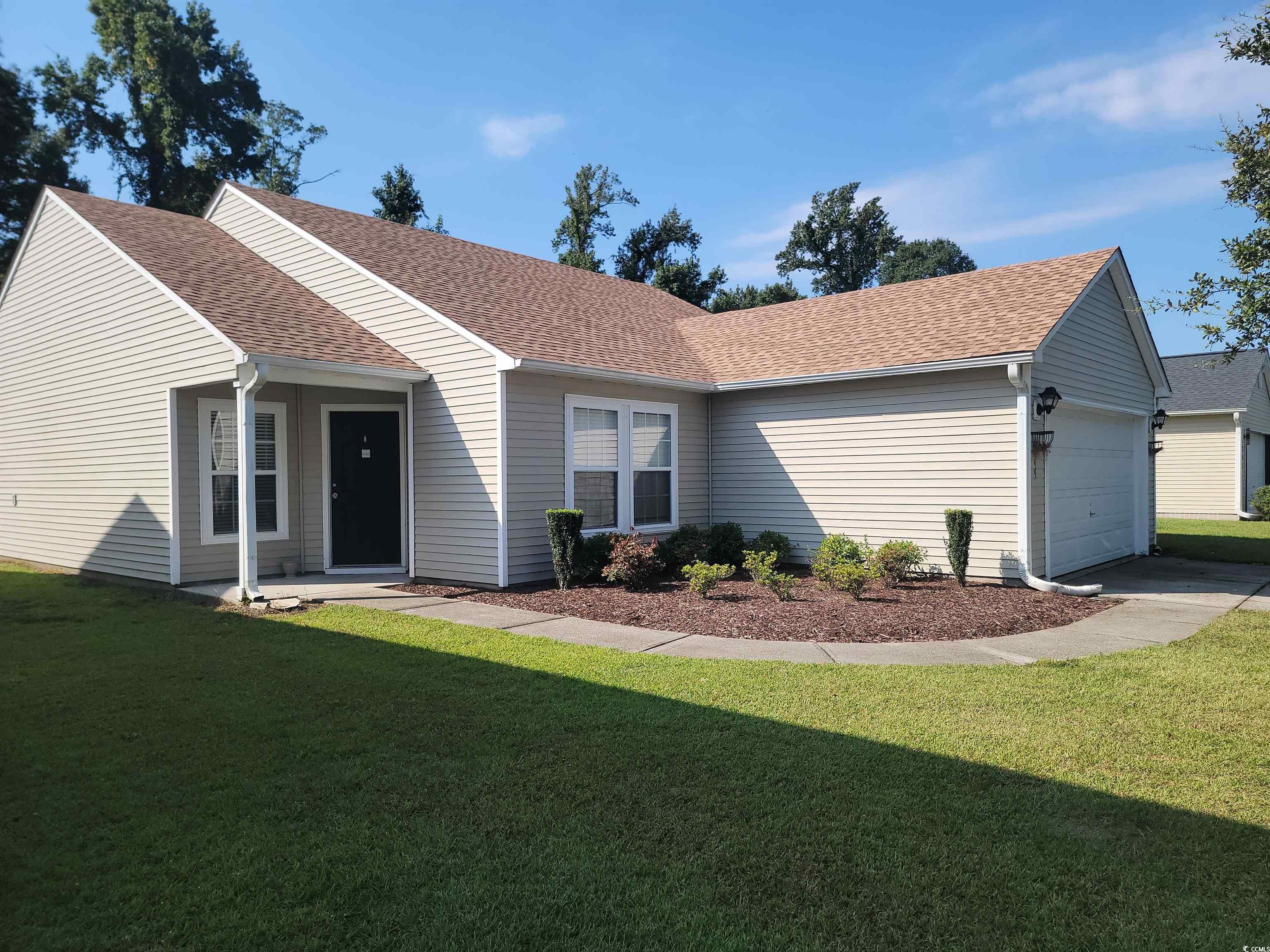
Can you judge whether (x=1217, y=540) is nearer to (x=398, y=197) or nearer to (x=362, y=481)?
(x=362, y=481)

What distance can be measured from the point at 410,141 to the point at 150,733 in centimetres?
2501

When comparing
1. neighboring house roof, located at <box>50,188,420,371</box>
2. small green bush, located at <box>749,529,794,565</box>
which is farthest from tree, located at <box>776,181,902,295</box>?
neighboring house roof, located at <box>50,188,420,371</box>

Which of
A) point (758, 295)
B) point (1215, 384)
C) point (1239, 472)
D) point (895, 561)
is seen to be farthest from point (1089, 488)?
point (758, 295)

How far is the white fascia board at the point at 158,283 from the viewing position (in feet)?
28.5

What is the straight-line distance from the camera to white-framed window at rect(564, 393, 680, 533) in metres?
10.6

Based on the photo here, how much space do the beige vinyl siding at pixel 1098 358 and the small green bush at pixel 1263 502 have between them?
11.1m

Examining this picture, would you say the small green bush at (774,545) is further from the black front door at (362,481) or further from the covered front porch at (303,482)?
the black front door at (362,481)

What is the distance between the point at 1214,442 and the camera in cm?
2173

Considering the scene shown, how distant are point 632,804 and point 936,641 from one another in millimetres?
4365

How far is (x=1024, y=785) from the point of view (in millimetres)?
3799

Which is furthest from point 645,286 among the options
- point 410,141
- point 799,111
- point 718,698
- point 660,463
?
point 718,698

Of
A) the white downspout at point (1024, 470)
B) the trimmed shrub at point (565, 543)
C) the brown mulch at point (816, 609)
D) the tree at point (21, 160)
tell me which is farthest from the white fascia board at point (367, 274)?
the tree at point (21, 160)

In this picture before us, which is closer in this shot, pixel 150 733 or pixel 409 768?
pixel 409 768

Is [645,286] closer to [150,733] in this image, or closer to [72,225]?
[72,225]
